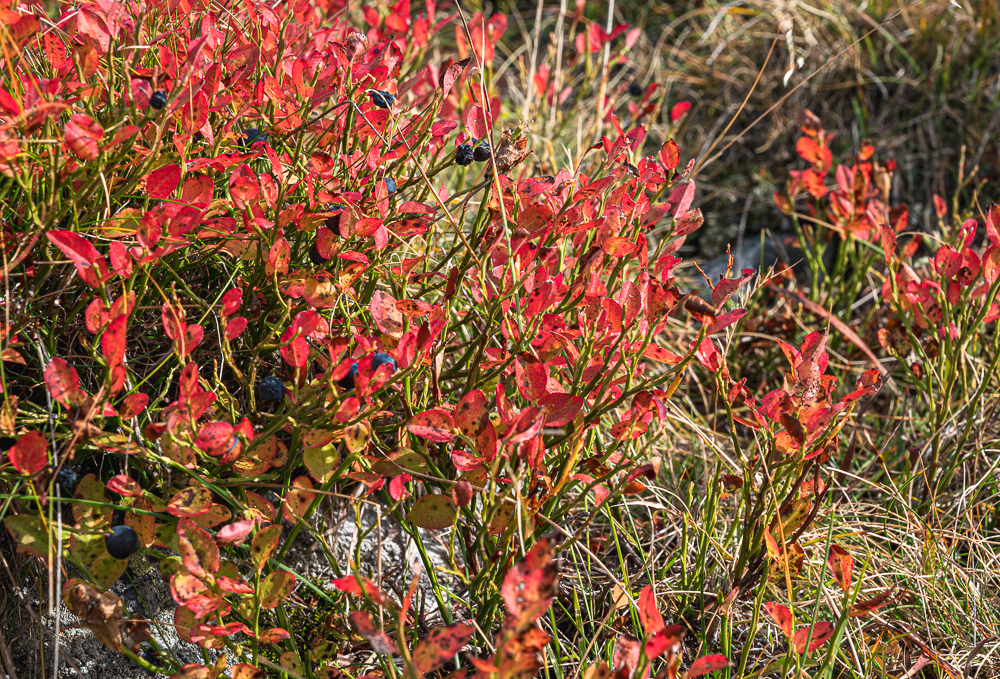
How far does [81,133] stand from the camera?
0.88 m

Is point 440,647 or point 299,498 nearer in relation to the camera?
point 440,647

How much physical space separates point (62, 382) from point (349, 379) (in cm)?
32

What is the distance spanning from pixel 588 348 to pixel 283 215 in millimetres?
465

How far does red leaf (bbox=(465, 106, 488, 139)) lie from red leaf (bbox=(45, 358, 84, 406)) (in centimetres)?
68

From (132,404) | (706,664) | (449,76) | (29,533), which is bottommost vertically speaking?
(706,664)

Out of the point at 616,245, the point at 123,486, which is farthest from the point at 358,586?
the point at 616,245

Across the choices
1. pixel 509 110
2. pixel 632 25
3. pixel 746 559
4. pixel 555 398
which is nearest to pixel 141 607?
pixel 555 398

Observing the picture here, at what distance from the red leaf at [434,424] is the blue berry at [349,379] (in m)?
0.10

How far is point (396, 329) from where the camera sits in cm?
102

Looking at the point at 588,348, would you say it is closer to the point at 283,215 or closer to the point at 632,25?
the point at 283,215

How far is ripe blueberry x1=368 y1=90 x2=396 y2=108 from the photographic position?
4.02 feet

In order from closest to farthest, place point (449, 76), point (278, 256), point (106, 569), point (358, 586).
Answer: point (358, 586) → point (106, 569) → point (278, 256) → point (449, 76)

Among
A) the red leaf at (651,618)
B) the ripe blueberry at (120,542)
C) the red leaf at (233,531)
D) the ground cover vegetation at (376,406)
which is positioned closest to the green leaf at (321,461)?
the ground cover vegetation at (376,406)

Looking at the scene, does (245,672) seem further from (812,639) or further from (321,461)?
(812,639)
